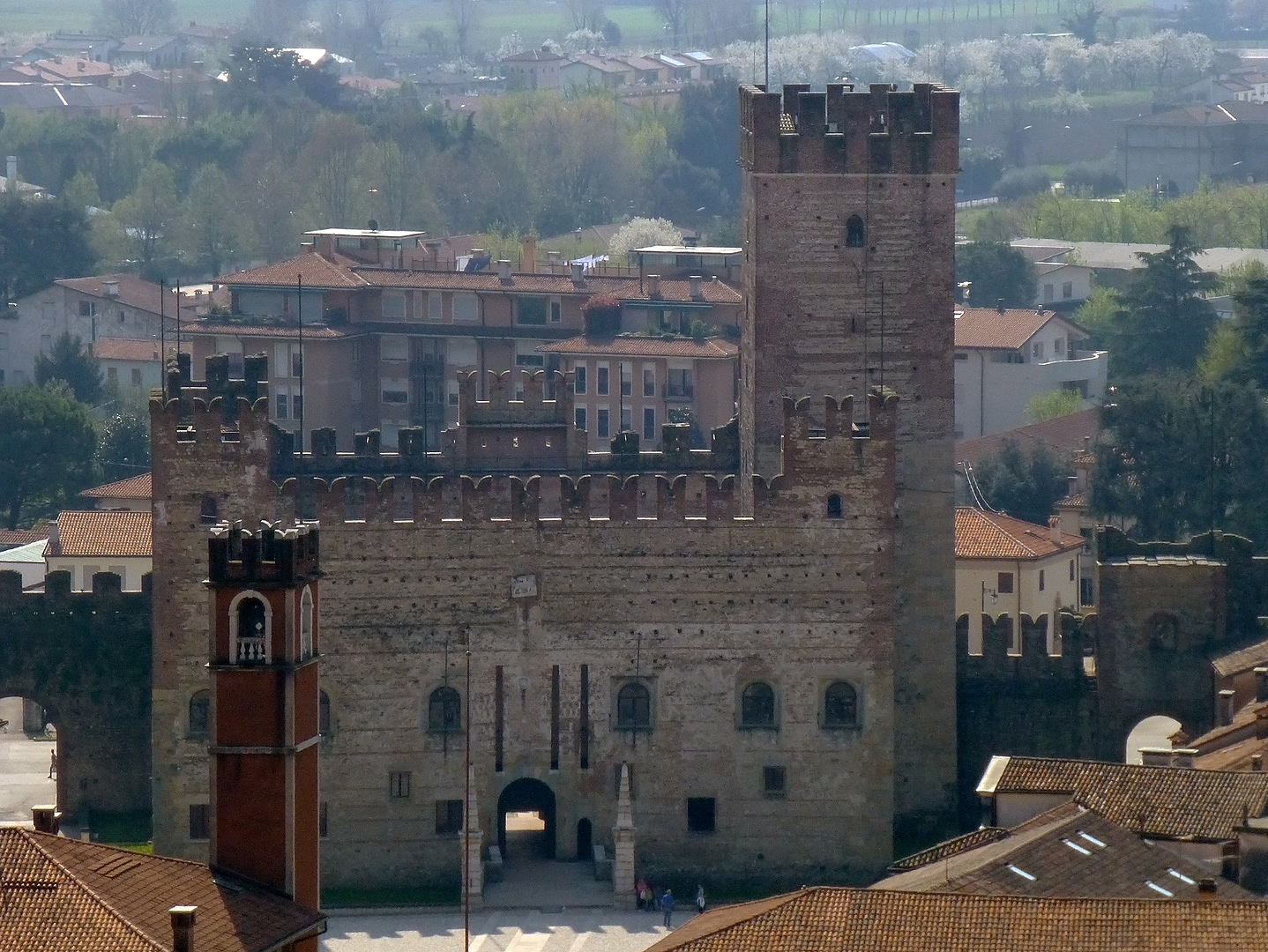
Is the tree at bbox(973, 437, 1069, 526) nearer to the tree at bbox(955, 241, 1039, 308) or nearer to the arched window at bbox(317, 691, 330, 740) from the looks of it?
the tree at bbox(955, 241, 1039, 308)

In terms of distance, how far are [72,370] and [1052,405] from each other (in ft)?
99.1

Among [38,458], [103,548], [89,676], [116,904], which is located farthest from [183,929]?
[38,458]

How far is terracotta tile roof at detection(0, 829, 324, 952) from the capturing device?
144 feet

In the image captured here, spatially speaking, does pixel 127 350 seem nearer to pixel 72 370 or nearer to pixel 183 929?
pixel 72 370

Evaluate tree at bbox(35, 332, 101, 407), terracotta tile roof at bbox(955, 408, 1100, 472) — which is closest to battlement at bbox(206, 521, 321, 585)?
terracotta tile roof at bbox(955, 408, 1100, 472)

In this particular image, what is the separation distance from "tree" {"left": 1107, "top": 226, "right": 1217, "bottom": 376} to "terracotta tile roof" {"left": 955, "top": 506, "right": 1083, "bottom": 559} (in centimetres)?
2535

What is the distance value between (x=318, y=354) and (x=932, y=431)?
50109 mm

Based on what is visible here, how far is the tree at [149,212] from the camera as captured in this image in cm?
15812

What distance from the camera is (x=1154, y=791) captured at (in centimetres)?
5622

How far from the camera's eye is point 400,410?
115562 millimetres

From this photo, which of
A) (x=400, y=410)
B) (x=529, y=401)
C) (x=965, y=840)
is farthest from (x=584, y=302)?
(x=965, y=840)

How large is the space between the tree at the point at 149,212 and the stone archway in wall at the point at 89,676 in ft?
291

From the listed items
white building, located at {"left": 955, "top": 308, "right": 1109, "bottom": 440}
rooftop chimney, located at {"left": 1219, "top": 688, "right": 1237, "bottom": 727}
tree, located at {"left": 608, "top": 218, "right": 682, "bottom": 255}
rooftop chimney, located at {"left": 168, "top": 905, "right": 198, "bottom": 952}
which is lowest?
rooftop chimney, located at {"left": 168, "top": 905, "right": 198, "bottom": 952}

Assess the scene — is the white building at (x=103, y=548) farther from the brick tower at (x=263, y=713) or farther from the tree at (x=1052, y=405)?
the brick tower at (x=263, y=713)
